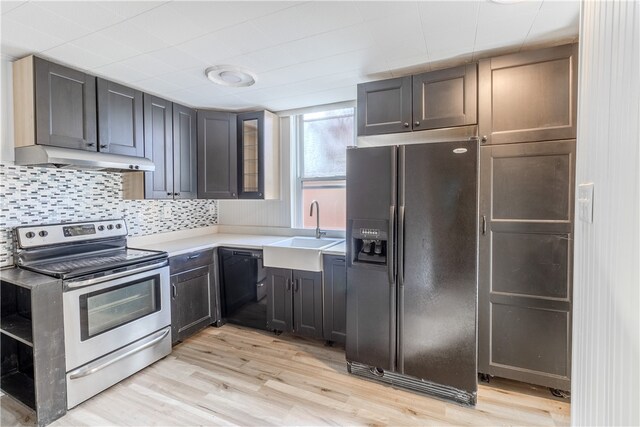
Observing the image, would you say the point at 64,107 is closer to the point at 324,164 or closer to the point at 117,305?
the point at 117,305

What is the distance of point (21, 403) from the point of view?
184cm

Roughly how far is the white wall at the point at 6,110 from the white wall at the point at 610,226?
2.96 m

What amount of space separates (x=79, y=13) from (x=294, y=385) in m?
2.46

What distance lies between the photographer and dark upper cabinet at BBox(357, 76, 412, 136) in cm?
220

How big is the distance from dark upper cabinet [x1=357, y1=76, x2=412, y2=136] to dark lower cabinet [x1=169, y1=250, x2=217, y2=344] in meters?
1.81

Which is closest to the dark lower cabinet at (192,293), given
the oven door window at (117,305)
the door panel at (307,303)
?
the oven door window at (117,305)

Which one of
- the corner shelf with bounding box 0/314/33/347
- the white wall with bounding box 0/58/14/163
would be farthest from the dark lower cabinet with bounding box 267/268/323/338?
the white wall with bounding box 0/58/14/163

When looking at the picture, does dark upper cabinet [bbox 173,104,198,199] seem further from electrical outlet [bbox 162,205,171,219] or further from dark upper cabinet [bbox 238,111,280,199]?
dark upper cabinet [bbox 238,111,280,199]

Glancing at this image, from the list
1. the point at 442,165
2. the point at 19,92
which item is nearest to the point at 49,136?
the point at 19,92

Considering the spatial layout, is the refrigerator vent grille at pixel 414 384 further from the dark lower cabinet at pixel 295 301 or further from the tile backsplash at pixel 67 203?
the tile backsplash at pixel 67 203

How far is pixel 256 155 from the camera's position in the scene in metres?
3.16

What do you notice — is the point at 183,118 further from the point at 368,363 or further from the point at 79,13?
the point at 368,363

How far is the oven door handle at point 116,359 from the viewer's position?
1.83 m

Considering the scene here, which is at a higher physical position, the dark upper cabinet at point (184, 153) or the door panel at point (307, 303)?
the dark upper cabinet at point (184, 153)
